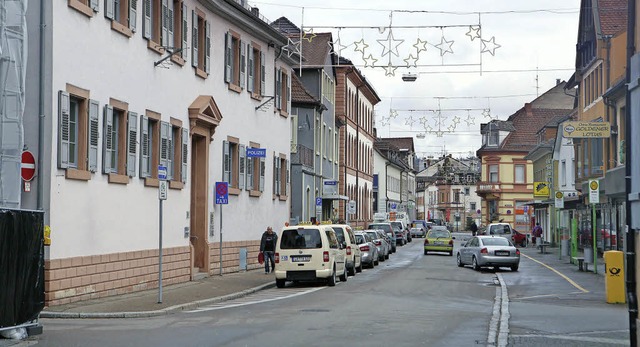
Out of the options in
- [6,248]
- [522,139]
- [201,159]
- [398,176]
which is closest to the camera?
[6,248]

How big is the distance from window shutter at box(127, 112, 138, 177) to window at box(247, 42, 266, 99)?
11.1 metres

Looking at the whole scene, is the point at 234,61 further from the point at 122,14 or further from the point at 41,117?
the point at 41,117

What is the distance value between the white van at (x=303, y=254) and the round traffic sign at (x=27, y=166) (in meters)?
10.1

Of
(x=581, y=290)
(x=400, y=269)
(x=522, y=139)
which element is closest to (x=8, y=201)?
(x=581, y=290)

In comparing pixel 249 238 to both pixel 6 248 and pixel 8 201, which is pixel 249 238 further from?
pixel 6 248

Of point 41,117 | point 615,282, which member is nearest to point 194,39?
point 41,117

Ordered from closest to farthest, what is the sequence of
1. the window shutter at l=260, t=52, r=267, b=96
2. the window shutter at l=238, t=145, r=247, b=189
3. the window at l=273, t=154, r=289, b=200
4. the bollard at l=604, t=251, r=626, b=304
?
the bollard at l=604, t=251, r=626, b=304 → the window shutter at l=238, t=145, r=247, b=189 → the window shutter at l=260, t=52, r=267, b=96 → the window at l=273, t=154, r=289, b=200

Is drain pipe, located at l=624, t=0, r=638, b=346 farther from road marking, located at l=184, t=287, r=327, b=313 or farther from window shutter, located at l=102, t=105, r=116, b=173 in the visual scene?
window shutter, located at l=102, t=105, r=116, b=173

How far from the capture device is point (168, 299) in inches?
875

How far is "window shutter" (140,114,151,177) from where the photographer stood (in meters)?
25.2

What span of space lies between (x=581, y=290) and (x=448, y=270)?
11849mm

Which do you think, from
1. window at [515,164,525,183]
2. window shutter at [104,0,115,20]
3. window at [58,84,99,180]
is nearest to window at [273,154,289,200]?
window shutter at [104,0,115,20]

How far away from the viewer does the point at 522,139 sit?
104 meters

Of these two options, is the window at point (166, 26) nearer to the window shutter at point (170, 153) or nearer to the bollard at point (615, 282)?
the window shutter at point (170, 153)
